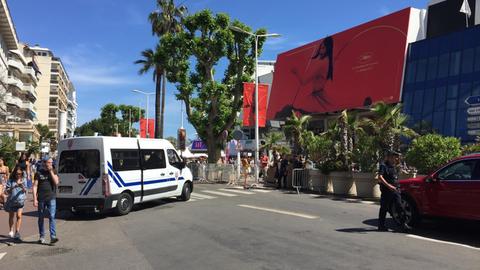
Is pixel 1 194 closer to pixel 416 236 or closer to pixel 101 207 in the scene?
pixel 101 207

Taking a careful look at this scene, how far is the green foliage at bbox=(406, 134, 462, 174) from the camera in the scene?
52.3 ft

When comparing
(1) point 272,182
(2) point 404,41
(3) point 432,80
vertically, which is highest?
(2) point 404,41

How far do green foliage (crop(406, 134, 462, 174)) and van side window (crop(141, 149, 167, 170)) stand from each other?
8.41 metres

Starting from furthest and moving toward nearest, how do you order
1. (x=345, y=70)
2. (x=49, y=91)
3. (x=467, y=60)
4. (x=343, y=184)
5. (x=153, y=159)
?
(x=49, y=91), (x=345, y=70), (x=467, y=60), (x=343, y=184), (x=153, y=159)

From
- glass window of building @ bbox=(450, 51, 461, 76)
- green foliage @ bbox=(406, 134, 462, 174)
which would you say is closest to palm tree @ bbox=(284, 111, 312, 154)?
green foliage @ bbox=(406, 134, 462, 174)

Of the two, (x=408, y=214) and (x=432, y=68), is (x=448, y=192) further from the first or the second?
(x=432, y=68)

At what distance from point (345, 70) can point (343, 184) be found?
3327 centimetres

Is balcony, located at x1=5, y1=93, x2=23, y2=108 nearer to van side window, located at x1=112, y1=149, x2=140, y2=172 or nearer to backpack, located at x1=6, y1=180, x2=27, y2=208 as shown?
van side window, located at x1=112, y1=149, x2=140, y2=172

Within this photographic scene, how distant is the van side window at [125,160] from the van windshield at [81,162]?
1.64 feet

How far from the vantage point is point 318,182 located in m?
21.3

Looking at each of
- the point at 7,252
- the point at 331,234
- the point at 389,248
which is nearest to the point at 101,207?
the point at 7,252

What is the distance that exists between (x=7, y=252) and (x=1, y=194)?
17.6ft

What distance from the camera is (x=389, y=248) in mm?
8781

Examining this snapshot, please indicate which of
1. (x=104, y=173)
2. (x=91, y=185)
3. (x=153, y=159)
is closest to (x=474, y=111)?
(x=153, y=159)
